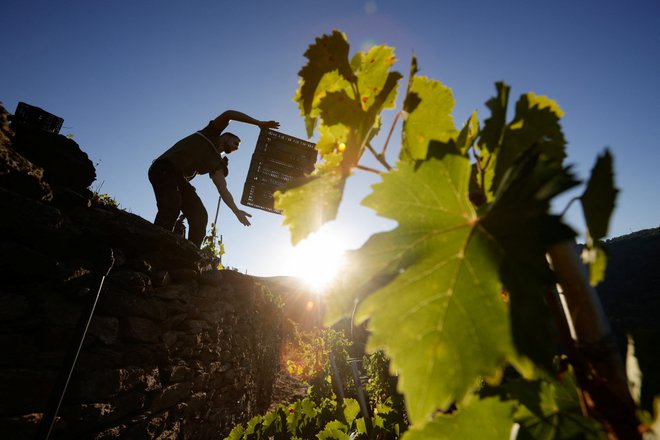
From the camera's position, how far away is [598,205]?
0.33m

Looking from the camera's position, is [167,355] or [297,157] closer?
[167,355]

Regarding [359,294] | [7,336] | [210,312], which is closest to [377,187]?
[359,294]

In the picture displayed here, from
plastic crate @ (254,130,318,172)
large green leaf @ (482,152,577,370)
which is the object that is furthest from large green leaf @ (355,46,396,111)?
plastic crate @ (254,130,318,172)

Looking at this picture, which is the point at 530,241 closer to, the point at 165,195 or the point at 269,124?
the point at 269,124

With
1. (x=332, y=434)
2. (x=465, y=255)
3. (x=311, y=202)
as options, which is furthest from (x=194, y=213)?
(x=465, y=255)

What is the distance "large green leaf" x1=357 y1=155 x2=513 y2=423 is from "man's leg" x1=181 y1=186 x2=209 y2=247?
451 cm

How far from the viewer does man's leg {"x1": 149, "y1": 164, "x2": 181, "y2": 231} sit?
3.94 meters

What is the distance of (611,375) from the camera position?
35 centimetres

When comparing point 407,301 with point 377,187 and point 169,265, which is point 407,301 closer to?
point 377,187

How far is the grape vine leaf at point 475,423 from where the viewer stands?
1.50 feet

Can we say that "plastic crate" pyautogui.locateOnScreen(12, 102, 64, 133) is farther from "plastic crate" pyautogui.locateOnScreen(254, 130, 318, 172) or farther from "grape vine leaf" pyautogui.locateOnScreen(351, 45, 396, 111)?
"grape vine leaf" pyautogui.locateOnScreen(351, 45, 396, 111)

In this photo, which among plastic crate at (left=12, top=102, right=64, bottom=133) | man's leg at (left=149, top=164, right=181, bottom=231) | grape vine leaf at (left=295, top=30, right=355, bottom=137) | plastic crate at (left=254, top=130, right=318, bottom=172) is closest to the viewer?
grape vine leaf at (left=295, top=30, right=355, bottom=137)

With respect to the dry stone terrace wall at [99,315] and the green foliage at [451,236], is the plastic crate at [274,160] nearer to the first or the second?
the dry stone terrace wall at [99,315]

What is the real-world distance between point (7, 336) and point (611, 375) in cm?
324
